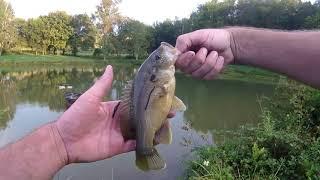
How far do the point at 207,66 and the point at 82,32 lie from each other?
55.7 meters

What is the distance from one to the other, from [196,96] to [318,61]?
19272 mm

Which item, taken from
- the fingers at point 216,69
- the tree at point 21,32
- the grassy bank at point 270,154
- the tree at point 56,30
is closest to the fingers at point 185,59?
the fingers at point 216,69

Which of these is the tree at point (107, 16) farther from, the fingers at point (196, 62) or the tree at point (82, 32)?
the fingers at point (196, 62)

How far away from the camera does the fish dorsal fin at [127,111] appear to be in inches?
93.3

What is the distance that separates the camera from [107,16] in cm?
5738

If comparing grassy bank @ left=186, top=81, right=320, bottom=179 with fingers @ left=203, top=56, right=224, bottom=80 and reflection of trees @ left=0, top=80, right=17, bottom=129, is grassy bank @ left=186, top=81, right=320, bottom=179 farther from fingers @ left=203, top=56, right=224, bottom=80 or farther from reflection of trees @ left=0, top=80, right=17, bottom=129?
reflection of trees @ left=0, top=80, right=17, bottom=129

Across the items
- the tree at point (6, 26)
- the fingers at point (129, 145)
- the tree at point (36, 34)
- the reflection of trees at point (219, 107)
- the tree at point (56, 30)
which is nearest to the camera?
the fingers at point (129, 145)

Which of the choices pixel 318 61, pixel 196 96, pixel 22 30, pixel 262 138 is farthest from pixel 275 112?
pixel 22 30

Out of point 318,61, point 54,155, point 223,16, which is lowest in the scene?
point 54,155

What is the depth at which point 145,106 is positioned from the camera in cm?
231

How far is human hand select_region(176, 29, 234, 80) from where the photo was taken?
2617mm

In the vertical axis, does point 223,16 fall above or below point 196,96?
above

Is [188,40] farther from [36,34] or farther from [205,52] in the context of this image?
[36,34]

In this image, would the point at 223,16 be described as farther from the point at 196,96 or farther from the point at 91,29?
the point at 196,96
